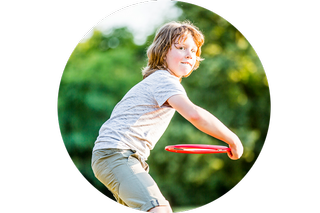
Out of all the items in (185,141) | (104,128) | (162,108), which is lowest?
(185,141)

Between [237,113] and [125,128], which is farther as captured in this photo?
[237,113]

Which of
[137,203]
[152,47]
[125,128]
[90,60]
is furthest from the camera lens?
[90,60]

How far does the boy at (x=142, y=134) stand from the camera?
1.41 m

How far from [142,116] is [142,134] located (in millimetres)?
88

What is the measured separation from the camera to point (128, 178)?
1.43 metres

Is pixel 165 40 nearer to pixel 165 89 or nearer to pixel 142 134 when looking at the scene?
pixel 165 89

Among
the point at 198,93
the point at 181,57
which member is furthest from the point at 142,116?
the point at 198,93

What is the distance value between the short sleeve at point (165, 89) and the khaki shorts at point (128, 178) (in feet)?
0.96

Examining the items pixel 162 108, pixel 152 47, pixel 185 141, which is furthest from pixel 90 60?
pixel 162 108

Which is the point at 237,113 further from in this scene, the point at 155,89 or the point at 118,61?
the point at 155,89

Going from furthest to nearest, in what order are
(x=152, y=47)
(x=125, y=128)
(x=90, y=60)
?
1. (x=90, y=60)
2. (x=152, y=47)
3. (x=125, y=128)

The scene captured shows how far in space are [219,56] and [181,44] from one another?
13.7 ft

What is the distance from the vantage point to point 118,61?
19.7 ft

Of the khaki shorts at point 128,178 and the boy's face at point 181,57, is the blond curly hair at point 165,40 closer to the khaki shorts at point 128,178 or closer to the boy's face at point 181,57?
the boy's face at point 181,57
